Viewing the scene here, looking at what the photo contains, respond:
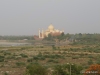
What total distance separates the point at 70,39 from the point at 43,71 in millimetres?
47404

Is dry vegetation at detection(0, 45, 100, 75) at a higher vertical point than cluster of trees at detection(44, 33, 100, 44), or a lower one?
lower

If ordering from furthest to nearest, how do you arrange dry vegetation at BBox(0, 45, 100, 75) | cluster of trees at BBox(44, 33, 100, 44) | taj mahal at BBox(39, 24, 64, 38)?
1. taj mahal at BBox(39, 24, 64, 38)
2. cluster of trees at BBox(44, 33, 100, 44)
3. dry vegetation at BBox(0, 45, 100, 75)

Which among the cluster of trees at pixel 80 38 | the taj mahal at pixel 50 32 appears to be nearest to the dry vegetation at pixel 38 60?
the cluster of trees at pixel 80 38

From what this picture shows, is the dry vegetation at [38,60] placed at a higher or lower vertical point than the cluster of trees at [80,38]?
lower

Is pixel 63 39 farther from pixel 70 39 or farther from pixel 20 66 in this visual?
pixel 20 66

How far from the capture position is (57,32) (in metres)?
60.1

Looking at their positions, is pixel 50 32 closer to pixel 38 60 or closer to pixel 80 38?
pixel 80 38

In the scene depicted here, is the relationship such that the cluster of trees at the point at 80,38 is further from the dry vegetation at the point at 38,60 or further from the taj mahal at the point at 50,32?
the dry vegetation at the point at 38,60

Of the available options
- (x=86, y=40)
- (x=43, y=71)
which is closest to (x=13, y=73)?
(x=43, y=71)

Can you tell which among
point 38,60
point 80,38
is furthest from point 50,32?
point 38,60

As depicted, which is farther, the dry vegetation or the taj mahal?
the taj mahal

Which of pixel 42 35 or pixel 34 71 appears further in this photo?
pixel 42 35

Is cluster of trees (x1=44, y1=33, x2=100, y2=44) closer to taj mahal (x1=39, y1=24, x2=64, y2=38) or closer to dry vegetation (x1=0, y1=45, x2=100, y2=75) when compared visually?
taj mahal (x1=39, y1=24, x2=64, y2=38)

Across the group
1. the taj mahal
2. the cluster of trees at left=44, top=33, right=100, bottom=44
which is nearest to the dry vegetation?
the cluster of trees at left=44, top=33, right=100, bottom=44
